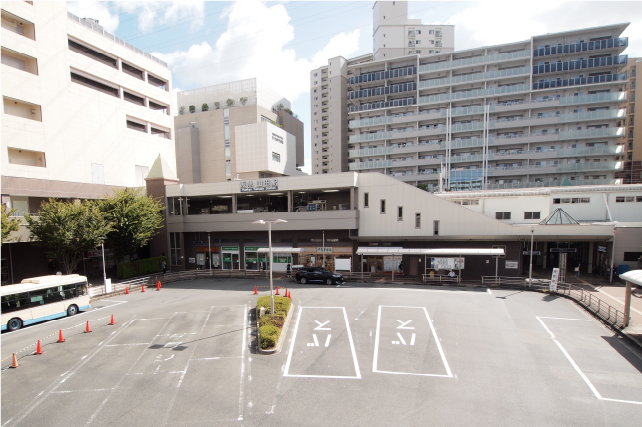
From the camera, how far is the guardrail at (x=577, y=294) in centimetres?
1772

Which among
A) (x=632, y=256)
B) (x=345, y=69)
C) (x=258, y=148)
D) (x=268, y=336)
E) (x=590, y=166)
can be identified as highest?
(x=345, y=69)

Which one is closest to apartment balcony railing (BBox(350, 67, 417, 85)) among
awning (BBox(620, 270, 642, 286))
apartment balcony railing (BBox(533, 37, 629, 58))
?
apartment balcony railing (BBox(533, 37, 629, 58))

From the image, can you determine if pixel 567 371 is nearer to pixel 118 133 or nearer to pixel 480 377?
pixel 480 377

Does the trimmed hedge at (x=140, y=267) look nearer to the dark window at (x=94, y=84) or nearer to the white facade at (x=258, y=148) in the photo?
the white facade at (x=258, y=148)

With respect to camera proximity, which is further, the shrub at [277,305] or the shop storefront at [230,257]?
the shop storefront at [230,257]

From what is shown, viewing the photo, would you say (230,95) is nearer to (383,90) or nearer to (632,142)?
(383,90)

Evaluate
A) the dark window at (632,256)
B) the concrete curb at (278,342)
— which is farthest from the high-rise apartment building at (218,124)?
the dark window at (632,256)

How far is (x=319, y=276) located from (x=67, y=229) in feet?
72.2

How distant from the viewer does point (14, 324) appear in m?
18.4

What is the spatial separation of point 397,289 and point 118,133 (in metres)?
38.6

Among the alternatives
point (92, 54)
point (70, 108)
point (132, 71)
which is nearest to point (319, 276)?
point (70, 108)

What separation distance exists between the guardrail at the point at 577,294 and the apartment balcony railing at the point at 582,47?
152 ft

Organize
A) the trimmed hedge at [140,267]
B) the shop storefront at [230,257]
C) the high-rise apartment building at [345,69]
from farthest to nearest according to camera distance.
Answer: the high-rise apartment building at [345,69]
the shop storefront at [230,257]
the trimmed hedge at [140,267]

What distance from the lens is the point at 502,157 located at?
53.1 m
